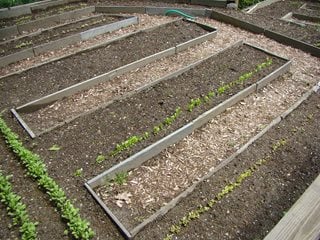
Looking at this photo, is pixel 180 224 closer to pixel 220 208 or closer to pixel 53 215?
pixel 220 208

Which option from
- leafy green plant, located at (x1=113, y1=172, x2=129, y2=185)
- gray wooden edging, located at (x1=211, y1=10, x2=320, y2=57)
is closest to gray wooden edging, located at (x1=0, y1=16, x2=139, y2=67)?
gray wooden edging, located at (x1=211, y1=10, x2=320, y2=57)

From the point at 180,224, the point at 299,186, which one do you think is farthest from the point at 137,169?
the point at 299,186

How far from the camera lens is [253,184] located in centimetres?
446

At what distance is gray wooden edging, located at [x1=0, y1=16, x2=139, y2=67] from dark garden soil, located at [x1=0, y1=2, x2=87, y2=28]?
1.82 metres

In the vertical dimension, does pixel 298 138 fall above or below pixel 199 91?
below

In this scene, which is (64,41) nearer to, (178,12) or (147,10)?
(147,10)

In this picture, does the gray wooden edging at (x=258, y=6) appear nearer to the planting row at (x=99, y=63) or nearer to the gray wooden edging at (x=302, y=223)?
the planting row at (x=99, y=63)

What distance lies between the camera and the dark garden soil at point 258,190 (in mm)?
3865

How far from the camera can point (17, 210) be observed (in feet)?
12.8

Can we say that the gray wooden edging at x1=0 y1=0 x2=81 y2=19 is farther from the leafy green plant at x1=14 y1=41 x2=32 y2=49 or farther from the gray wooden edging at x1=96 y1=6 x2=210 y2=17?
the leafy green plant at x1=14 y1=41 x2=32 y2=49

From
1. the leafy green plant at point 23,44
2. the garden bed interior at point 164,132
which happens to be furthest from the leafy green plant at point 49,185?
the leafy green plant at point 23,44

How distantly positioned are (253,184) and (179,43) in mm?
4426

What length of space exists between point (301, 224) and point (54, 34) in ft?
25.5

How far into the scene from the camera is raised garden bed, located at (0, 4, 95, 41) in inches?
325
